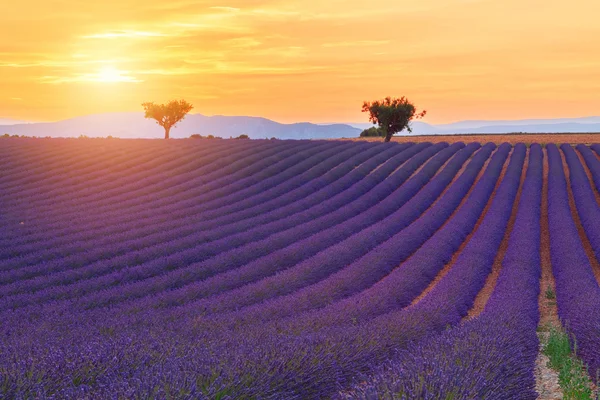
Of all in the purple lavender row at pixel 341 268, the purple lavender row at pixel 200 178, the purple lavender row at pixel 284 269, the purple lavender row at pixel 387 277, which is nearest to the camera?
the purple lavender row at pixel 387 277

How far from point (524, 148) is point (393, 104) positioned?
15.5 m

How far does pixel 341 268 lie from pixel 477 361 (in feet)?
24.1

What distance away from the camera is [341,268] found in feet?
40.8

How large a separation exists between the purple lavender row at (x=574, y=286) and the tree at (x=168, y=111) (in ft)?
123

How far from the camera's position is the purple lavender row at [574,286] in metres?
7.32

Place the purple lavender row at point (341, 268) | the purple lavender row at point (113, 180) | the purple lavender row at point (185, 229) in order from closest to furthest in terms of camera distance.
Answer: the purple lavender row at point (341, 268) < the purple lavender row at point (185, 229) < the purple lavender row at point (113, 180)

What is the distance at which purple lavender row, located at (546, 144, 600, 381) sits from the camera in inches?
288

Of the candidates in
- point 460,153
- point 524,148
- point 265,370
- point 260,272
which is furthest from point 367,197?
point 524,148

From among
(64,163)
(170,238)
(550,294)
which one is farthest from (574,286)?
(64,163)

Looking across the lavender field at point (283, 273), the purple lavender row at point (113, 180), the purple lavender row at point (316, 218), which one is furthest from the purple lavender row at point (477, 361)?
the purple lavender row at point (113, 180)

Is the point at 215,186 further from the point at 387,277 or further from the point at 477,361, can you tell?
the point at 477,361

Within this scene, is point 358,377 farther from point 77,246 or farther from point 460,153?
point 460,153

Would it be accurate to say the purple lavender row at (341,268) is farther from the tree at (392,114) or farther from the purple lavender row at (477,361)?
the tree at (392,114)

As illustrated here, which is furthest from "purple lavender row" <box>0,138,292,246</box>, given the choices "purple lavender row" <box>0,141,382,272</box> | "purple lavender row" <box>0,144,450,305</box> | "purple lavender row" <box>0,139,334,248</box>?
"purple lavender row" <box>0,144,450,305</box>
